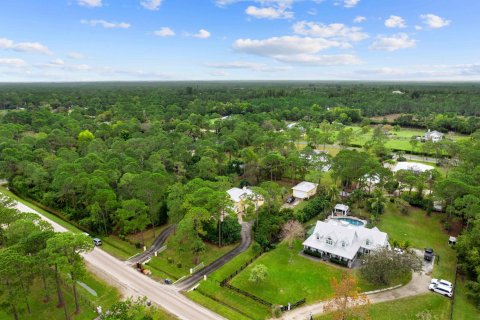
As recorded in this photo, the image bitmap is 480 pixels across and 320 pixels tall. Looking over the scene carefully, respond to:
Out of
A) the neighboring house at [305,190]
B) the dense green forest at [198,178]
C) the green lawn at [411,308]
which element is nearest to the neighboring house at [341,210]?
the dense green forest at [198,178]

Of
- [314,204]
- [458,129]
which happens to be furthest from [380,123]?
[314,204]

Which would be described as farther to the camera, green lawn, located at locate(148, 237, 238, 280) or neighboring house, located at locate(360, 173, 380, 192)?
neighboring house, located at locate(360, 173, 380, 192)

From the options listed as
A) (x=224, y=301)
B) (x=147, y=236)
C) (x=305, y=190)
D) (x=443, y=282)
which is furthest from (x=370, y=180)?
(x=147, y=236)

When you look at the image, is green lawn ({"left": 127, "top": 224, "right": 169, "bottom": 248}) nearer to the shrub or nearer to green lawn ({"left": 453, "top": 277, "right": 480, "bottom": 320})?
the shrub

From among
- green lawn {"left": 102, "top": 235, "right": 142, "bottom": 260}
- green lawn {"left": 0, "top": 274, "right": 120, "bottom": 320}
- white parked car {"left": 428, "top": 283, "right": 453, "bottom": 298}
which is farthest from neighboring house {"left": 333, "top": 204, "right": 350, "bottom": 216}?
green lawn {"left": 0, "top": 274, "right": 120, "bottom": 320}

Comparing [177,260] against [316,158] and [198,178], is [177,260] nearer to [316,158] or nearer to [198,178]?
[198,178]
